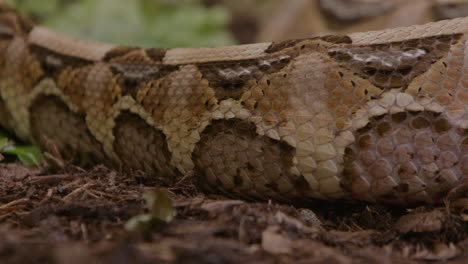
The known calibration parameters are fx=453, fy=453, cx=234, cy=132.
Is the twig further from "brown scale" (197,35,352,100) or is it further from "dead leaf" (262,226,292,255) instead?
"dead leaf" (262,226,292,255)

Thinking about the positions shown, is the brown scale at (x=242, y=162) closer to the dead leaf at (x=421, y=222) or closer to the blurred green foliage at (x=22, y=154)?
the dead leaf at (x=421, y=222)

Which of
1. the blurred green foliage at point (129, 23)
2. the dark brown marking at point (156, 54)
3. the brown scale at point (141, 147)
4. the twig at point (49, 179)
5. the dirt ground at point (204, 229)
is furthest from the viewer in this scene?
the blurred green foliage at point (129, 23)

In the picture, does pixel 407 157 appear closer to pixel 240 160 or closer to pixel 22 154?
pixel 240 160

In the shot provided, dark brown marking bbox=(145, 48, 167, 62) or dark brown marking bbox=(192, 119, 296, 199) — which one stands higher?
dark brown marking bbox=(145, 48, 167, 62)

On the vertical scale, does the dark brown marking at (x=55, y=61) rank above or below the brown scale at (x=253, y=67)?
below

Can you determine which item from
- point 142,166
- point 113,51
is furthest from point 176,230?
point 113,51

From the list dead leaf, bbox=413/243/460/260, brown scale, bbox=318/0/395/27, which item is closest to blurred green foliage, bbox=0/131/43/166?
dead leaf, bbox=413/243/460/260

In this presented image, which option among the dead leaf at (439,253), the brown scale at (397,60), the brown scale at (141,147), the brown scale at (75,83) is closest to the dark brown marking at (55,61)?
the brown scale at (75,83)
